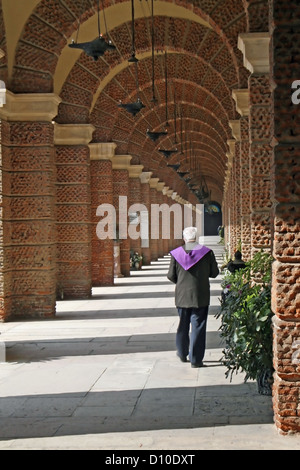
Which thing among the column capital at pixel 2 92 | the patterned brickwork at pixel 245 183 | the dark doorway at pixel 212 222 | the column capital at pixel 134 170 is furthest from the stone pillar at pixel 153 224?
the dark doorway at pixel 212 222

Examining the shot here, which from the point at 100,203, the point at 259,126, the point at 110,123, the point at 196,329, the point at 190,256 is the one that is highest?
the point at 110,123

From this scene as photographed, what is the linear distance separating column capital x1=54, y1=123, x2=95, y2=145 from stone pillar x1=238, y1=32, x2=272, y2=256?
290 inches

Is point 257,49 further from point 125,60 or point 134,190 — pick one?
point 134,190

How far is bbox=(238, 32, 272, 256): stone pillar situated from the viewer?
396 inches

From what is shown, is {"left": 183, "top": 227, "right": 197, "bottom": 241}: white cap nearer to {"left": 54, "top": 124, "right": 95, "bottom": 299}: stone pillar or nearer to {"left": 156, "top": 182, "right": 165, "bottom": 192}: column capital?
{"left": 54, "top": 124, "right": 95, "bottom": 299}: stone pillar

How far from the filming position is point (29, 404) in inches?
280

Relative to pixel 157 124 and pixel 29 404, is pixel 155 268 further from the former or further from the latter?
pixel 29 404

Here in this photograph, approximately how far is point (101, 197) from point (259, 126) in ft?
35.7

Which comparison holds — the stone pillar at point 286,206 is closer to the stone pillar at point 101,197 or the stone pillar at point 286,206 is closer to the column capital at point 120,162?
the stone pillar at point 101,197

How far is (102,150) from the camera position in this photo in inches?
810

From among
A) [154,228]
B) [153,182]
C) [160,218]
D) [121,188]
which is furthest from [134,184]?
→ [160,218]

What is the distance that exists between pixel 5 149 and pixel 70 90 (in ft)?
12.6

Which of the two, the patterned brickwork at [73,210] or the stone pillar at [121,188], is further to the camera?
the stone pillar at [121,188]

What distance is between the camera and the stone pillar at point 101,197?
2031 centimetres
